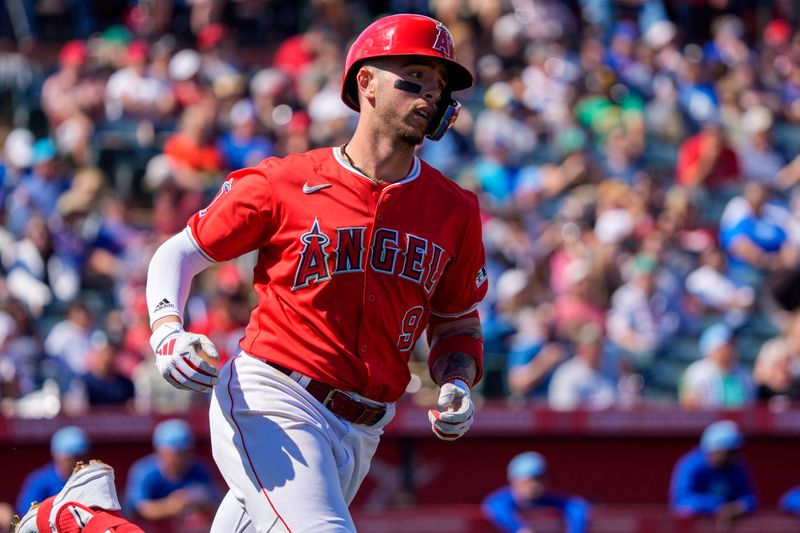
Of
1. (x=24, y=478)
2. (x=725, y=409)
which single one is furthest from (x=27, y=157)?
(x=725, y=409)

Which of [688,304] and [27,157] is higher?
[27,157]

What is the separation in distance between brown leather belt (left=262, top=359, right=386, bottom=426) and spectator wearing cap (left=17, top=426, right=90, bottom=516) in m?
4.93

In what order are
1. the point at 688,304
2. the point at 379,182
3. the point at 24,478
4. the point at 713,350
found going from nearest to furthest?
the point at 379,182 → the point at 24,478 → the point at 713,350 → the point at 688,304

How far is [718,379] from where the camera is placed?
37.9 ft

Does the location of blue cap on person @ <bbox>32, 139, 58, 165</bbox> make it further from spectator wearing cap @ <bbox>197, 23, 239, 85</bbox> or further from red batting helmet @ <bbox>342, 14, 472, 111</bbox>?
red batting helmet @ <bbox>342, 14, 472, 111</bbox>

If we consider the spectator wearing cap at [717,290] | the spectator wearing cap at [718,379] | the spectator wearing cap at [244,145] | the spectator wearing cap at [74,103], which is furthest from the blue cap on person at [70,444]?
the spectator wearing cap at [717,290]

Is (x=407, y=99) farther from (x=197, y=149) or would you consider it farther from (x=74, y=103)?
(x=74, y=103)

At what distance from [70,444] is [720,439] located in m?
4.68

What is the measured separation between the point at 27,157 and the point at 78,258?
5.31 feet

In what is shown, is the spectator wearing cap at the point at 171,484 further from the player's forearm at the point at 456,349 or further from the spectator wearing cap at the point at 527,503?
the player's forearm at the point at 456,349

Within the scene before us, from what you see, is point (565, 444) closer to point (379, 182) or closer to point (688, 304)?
point (688, 304)

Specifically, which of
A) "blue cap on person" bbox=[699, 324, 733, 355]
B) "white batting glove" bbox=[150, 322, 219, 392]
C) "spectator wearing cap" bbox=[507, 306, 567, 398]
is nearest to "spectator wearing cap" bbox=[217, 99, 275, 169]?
"spectator wearing cap" bbox=[507, 306, 567, 398]

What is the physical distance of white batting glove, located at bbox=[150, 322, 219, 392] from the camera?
4375 mm

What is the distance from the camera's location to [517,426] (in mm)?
10859
